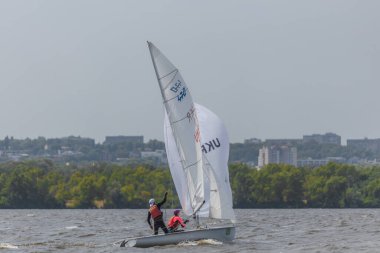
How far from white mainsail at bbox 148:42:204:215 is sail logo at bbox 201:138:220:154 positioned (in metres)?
0.98

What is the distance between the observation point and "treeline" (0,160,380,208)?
157 metres

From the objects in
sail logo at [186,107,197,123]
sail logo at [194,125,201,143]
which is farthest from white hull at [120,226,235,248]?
sail logo at [186,107,197,123]

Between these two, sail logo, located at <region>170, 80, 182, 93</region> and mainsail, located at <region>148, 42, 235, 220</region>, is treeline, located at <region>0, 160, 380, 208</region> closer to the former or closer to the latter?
mainsail, located at <region>148, 42, 235, 220</region>

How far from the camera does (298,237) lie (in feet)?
209

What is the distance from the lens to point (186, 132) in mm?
54469

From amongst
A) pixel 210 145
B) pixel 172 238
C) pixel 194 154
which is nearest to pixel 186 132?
pixel 194 154

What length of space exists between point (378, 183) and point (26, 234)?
301 feet

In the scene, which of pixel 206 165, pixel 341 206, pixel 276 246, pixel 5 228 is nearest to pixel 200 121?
pixel 206 165

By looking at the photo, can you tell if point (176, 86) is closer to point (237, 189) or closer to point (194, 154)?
point (194, 154)

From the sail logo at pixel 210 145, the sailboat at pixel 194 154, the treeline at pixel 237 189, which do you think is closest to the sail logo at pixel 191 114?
the sailboat at pixel 194 154

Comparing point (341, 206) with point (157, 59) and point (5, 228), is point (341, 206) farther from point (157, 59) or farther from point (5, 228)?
point (157, 59)

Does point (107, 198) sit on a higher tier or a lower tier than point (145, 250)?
higher

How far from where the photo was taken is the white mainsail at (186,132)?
177 feet

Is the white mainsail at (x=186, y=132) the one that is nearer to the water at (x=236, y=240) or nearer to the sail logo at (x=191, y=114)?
the sail logo at (x=191, y=114)
